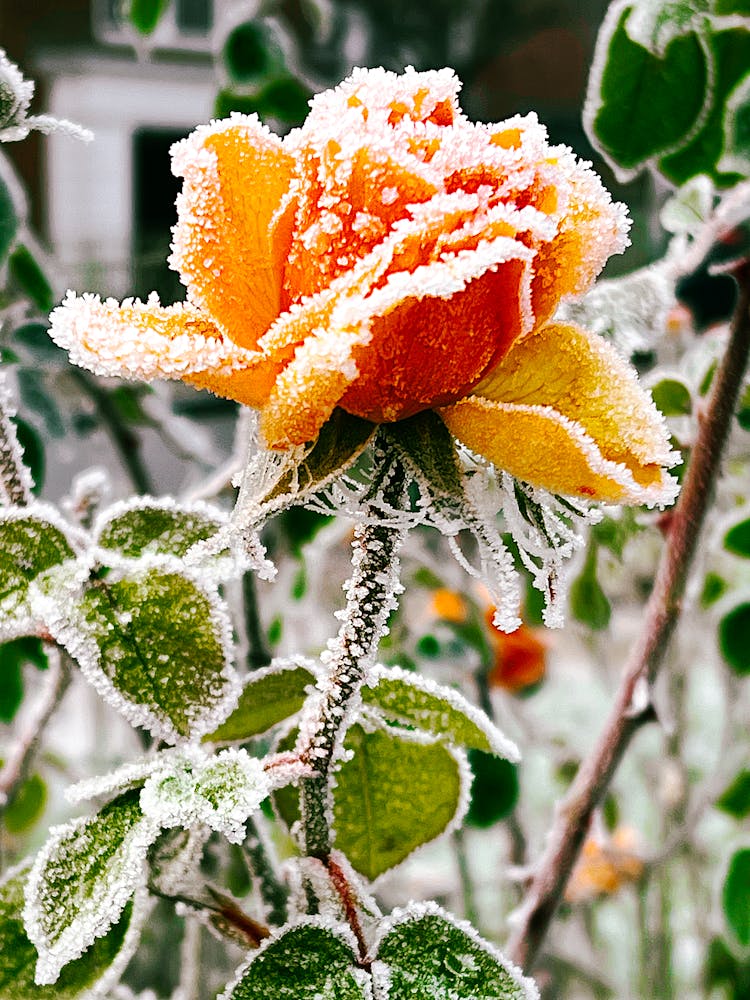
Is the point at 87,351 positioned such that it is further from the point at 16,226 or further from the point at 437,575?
the point at 437,575

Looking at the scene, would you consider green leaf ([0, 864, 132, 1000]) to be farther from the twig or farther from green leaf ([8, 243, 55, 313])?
green leaf ([8, 243, 55, 313])

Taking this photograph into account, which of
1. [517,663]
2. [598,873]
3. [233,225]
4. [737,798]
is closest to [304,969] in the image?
[233,225]

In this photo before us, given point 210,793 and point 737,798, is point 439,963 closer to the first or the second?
point 210,793

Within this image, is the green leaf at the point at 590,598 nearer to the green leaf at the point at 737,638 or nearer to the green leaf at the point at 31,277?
the green leaf at the point at 737,638

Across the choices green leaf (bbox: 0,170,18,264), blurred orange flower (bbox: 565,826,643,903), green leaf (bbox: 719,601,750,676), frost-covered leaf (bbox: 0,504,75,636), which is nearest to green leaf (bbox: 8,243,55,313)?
green leaf (bbox: 0,170,18,264)

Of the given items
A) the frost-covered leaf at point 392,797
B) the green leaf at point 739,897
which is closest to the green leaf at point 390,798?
the frost-covered leaf at point 392,797

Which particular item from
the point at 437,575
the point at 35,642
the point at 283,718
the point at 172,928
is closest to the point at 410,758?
the point at 283,718
